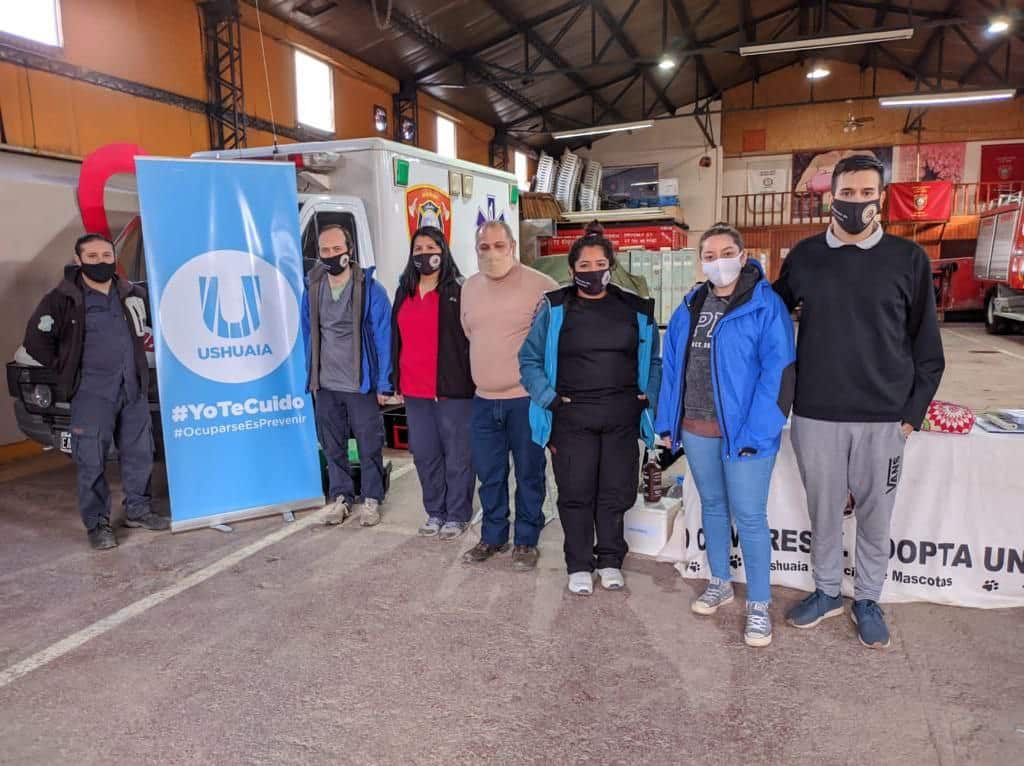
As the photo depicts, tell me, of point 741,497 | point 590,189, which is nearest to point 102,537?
point 741,497

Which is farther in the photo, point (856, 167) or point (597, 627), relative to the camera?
point (597, 627)

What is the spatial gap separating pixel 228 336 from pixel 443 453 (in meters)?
1.52

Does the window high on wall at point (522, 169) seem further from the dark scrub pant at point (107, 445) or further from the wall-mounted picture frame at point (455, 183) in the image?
the dark scrub pant at point (107, 445)

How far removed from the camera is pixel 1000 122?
21.9 metres

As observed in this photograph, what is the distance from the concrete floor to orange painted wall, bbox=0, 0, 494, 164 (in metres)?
5.34

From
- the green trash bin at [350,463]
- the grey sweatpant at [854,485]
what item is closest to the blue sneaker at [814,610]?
the grey sweatpant at [854,485]

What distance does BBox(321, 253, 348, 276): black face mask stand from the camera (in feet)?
14.1

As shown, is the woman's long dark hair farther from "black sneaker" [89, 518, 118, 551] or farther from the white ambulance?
"black sneaker" [89, 518, 118, 551]

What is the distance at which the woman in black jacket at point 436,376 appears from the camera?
4012 mm

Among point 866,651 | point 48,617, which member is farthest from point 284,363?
point 866,651

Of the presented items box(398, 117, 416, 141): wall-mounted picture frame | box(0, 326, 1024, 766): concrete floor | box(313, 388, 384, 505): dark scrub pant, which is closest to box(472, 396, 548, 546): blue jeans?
box(0, 326, 1024, 766): concrete floor

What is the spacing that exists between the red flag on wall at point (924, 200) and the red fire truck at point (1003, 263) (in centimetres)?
630

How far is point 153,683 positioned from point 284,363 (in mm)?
2289

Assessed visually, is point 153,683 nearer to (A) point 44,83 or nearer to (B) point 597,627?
(B) point 597,627
